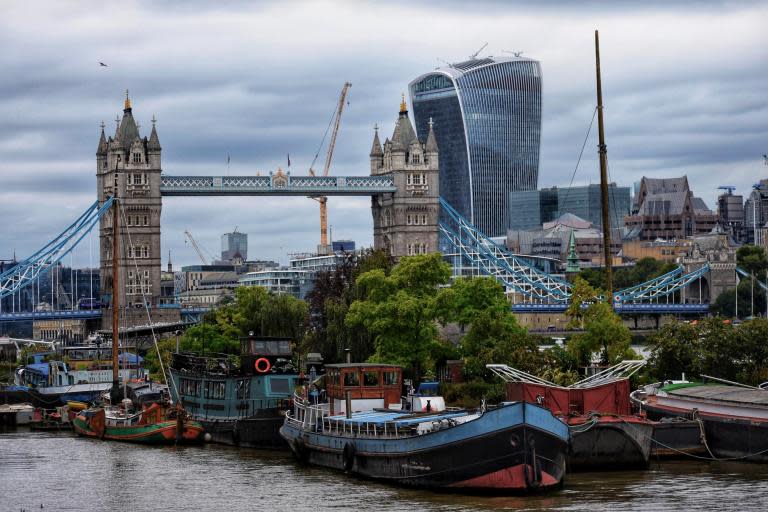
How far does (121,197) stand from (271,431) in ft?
289

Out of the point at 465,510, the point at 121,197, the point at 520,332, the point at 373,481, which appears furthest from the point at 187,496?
the point at 121,197

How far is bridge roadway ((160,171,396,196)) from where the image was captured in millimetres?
158125

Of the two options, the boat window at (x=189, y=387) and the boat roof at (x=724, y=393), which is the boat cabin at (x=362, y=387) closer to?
the boat roof at (x=724, y=393)

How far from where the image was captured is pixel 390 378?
68.0 meters

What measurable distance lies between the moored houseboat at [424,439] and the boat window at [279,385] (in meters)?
9.60

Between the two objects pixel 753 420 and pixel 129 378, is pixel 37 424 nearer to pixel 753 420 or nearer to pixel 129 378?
pixel 129 378

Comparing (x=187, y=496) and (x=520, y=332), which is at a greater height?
(x=520, y=332)

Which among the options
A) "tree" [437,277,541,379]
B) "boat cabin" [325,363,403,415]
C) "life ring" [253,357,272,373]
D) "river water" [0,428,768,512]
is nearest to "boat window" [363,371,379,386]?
"boat cabin" [325,363,403,415]

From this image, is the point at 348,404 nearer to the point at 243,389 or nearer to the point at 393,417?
the point at 393,417

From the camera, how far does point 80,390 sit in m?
98.9

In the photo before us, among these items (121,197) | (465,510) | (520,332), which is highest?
(121,197)

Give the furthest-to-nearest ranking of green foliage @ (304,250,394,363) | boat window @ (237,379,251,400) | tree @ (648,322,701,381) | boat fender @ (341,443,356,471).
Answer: green foliage @ (304,250,394,363) → tree @ (648,322,701,381) → boat window @ (237,379,251,400) → boat fender @ (341,443,356,471)

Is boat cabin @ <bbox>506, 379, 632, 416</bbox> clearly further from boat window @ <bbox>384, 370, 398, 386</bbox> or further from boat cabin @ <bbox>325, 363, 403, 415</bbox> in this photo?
boat window @ <bbox>384, 370, 398, 386</bbox>

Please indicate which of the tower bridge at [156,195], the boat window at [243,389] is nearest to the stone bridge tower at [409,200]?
the tower bridge at [156,195]
